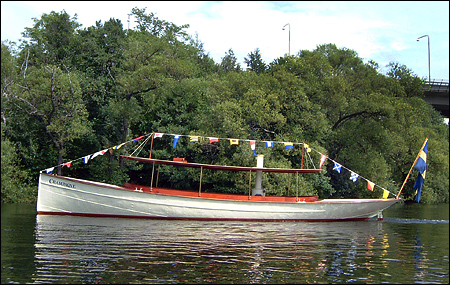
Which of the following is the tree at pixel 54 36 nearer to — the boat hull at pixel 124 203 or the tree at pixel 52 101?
the tree at pixel 52 101

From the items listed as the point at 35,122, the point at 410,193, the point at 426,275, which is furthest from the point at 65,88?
the point at 410,193

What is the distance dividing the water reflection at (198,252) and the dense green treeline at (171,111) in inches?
474

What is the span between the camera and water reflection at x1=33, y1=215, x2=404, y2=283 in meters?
14.2

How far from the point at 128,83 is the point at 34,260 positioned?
2636 cm

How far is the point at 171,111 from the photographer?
146 feet

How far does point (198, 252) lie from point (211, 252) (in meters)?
0.46

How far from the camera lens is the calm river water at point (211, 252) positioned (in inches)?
558

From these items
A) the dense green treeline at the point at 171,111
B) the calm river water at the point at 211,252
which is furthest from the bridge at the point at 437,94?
the calm river water at the point at 211,252

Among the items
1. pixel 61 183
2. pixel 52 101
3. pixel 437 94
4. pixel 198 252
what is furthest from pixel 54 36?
pixel 437 94

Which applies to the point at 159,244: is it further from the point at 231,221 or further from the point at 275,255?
the point at 231,221

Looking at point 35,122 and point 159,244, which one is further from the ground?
point 35,122

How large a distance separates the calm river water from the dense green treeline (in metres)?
11.9

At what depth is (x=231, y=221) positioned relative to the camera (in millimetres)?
29281

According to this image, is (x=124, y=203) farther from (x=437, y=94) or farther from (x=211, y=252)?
(x=437, y=94)
